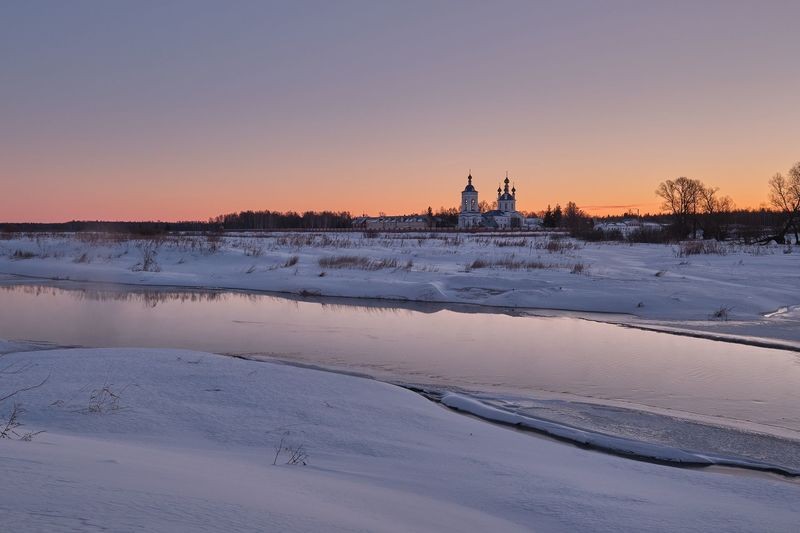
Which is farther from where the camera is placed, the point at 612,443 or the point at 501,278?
the point at 501,278

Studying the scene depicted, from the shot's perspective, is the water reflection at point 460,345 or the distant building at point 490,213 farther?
the distant building at point 490,213

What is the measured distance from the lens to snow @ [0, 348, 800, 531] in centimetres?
272

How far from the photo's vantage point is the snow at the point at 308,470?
272 cm

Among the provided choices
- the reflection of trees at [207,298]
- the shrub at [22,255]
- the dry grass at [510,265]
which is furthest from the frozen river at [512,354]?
the shrub at [22,255]

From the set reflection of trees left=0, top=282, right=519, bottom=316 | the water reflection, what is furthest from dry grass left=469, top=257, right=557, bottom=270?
the water reflection

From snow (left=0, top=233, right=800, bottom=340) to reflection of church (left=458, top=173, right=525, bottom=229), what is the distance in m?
90.2

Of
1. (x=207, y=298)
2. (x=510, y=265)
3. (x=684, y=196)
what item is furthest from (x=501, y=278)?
(x=684, y=196)

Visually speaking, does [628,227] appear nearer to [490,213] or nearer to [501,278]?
[490,213]

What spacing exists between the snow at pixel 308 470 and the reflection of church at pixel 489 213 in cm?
11327

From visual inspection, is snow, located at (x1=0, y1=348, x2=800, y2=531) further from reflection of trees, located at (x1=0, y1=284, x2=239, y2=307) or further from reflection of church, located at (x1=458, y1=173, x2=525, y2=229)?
reflection of church, located at (x1=458, y1=173, x2=525, y2=229)

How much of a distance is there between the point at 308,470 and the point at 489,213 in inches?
4993

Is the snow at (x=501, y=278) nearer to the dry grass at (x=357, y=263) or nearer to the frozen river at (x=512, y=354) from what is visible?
the dry grass at (x=357, y=263)

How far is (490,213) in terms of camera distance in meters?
129

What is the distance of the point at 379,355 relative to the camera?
1048 cm
